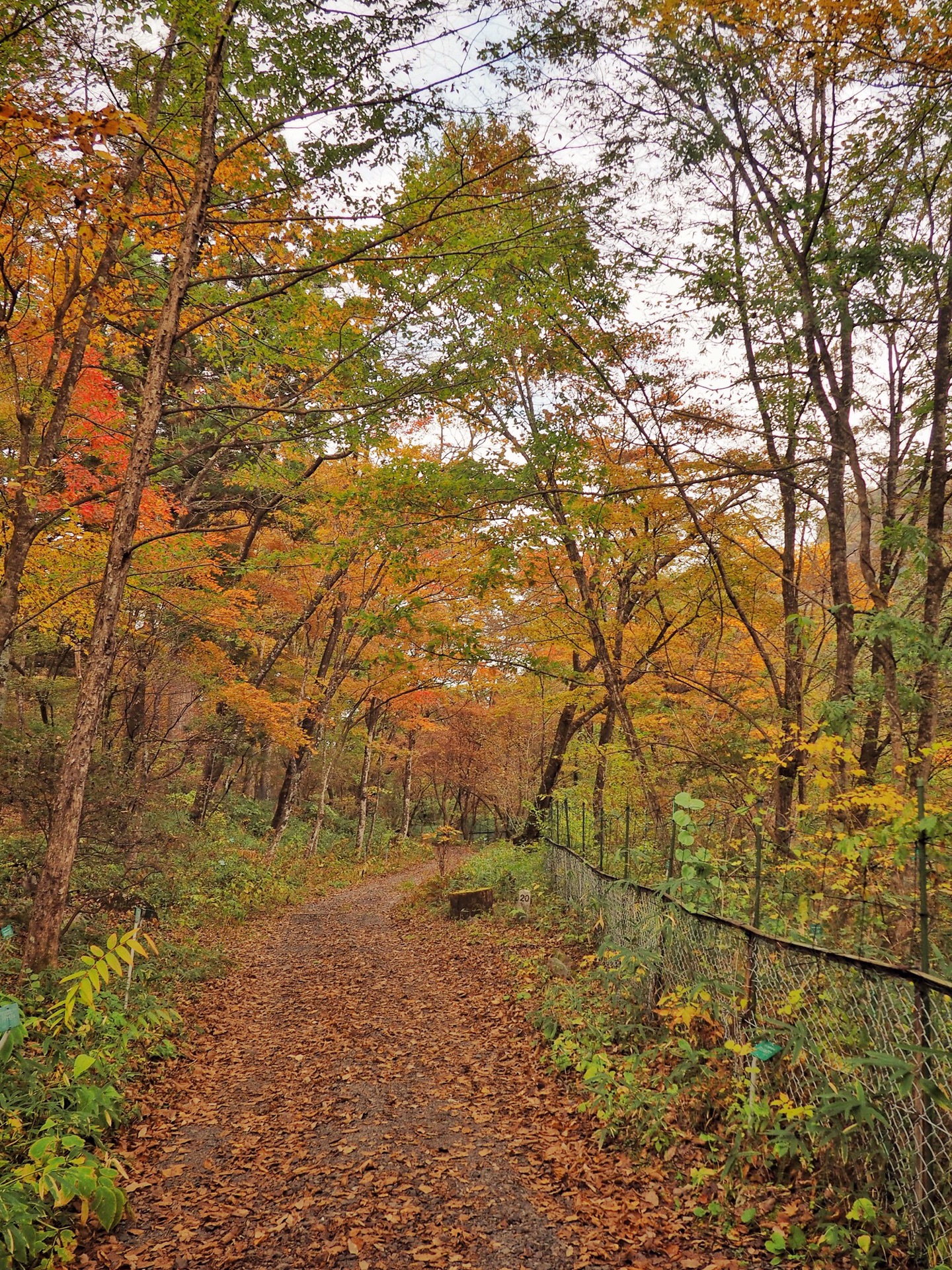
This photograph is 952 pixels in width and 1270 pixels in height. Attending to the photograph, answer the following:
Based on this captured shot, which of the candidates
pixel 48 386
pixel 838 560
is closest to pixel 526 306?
pixel 838 560

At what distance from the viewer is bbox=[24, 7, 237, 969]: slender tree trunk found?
5773 mm

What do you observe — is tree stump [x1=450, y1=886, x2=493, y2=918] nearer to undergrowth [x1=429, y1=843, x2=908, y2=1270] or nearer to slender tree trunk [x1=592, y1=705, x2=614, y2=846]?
slender tree trunk [x1=592, y1=705, x2=614, y2=846]

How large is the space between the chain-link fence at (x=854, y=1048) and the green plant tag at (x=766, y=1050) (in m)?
0.01

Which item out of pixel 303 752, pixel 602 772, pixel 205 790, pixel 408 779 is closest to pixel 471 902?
pixel 602 772

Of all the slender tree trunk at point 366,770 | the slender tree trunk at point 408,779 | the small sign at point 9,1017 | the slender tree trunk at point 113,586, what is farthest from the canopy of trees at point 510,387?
the slender tree trunk at point 408,779

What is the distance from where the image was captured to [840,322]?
6273mm

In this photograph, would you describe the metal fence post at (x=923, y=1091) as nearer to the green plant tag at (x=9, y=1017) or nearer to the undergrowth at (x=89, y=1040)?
the undergrowth at (x=89, y=1040)

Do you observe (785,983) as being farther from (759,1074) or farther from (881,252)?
(881,252)

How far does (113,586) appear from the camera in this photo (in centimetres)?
596

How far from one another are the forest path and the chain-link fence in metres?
0.95

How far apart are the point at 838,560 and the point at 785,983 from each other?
520 cm

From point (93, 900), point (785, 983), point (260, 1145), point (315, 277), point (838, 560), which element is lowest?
point (260, 1145)

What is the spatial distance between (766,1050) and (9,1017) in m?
4.37

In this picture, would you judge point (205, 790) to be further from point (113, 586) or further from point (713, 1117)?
point (713, 1117)
